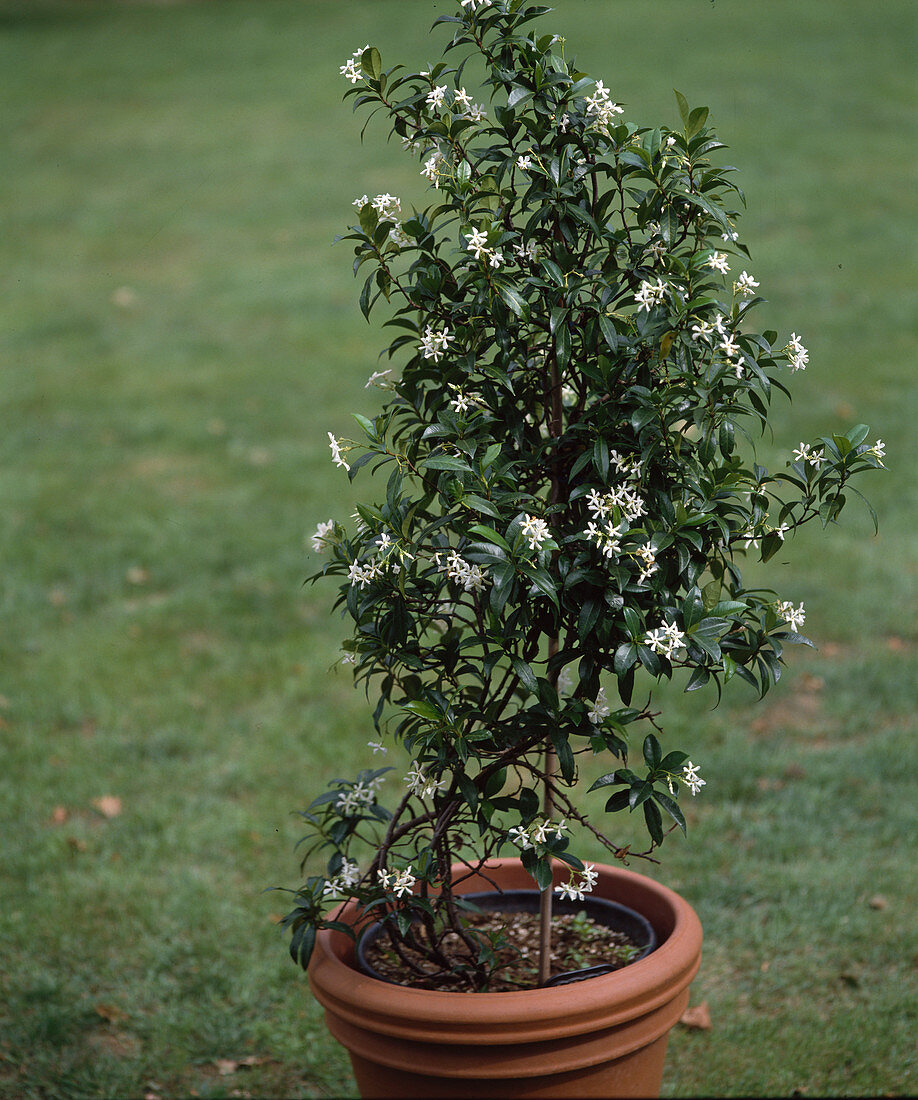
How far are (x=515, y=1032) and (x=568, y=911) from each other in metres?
0.70

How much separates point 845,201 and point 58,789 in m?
8.42

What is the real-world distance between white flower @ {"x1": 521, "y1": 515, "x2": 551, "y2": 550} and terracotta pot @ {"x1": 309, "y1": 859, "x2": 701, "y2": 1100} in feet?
2.66

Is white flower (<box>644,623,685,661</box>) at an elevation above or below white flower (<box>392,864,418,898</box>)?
above

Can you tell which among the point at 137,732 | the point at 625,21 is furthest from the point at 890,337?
the point at 625,21

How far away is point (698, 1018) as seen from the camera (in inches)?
125

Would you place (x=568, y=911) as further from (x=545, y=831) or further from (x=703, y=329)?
(x=703, y=329)

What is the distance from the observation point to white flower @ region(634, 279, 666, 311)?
2.13 metres

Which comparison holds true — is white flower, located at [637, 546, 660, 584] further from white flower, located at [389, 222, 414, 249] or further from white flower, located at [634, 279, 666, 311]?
white flower, located at [389, 222, 414, 249]

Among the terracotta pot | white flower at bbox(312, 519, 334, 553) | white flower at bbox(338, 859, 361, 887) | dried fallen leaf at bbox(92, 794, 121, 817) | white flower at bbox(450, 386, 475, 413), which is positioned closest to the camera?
the terracotta pot

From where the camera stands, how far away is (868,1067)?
2.96 metres

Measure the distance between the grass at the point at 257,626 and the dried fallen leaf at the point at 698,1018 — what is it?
0.02 m

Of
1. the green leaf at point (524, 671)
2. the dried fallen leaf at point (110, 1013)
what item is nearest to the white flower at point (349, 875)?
the green leaf at point (524, 671)

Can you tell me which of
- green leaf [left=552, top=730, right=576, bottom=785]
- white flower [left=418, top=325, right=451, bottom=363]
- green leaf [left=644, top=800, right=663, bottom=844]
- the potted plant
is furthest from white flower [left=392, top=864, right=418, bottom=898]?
white flower [left=418, top=325, right=451, bottom=363]

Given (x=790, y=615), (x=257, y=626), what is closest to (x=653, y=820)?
(x=790, y=615)
